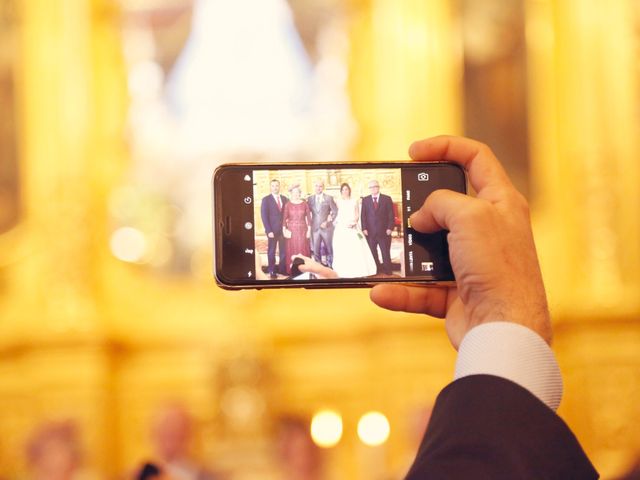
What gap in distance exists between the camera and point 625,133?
7520 millimetres

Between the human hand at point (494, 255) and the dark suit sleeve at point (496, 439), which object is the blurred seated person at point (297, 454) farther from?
the dark suit sleeve at point (496, 439)

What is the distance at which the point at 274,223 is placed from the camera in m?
1.61

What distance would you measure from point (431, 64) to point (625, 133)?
1.46 m

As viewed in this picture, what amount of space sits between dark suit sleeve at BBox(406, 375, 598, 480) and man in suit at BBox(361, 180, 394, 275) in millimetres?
471

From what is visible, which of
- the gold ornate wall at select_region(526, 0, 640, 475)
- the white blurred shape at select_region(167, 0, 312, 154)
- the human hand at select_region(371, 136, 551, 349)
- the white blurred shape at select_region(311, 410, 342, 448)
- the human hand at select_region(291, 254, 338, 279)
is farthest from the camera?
the white blurred shape at select_region(167, 0, 312, 154)

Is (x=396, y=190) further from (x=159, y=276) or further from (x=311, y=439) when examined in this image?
(x=159, y=276)

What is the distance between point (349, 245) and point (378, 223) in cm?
6

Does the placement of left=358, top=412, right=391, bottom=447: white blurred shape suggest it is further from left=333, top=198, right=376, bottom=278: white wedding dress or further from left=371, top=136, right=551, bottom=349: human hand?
left=371, top=136, right=551, bottom=349: human hand

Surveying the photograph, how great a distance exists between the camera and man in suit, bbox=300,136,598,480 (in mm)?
1052

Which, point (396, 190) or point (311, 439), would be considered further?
point (311, 439)

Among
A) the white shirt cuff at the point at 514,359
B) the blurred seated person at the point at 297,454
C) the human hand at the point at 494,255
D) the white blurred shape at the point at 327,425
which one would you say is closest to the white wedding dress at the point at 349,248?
the human hand at the point at 494,255

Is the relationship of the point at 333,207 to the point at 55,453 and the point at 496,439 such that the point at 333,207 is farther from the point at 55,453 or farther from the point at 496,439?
the point at 55,453

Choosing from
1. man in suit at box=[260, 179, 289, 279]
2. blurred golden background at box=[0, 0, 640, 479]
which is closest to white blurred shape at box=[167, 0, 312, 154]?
blurred golden background at box=[0, 0, 640, 479]

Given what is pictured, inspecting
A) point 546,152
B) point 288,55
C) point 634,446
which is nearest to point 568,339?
point 634,446
